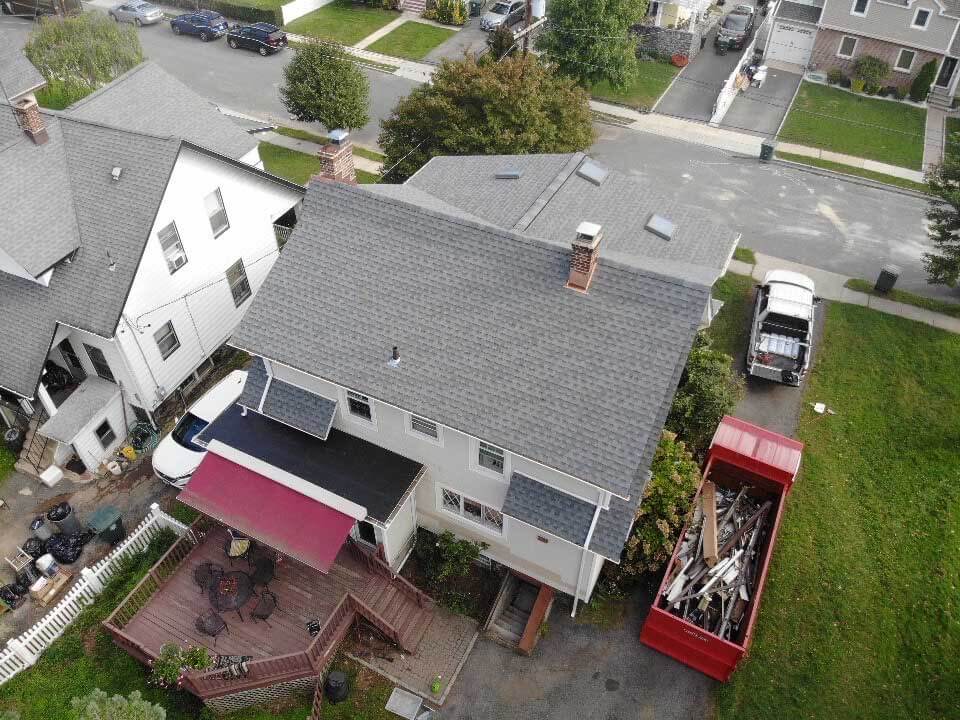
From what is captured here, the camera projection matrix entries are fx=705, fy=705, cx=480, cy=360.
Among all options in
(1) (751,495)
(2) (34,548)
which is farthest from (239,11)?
(1) (751,495)

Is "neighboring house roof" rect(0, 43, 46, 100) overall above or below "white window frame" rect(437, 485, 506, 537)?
above

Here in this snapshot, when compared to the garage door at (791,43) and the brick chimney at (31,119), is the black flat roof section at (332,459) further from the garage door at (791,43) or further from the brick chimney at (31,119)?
the garage door at (791,43)

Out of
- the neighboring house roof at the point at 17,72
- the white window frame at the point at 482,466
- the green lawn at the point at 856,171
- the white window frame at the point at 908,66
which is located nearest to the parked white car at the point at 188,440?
the white window frame at the point at 482,466

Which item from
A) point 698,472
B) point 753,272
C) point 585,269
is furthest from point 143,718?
point 753,272

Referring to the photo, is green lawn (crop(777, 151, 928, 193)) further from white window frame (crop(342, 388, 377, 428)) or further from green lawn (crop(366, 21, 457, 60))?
white window frame (crop(342, 388, 377, 428))

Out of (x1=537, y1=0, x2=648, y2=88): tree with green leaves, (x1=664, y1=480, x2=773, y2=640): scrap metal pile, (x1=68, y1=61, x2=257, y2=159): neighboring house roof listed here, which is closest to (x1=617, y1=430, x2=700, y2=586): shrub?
(x1=664, y1=480, x2=773, y2=640): scrap metal pile

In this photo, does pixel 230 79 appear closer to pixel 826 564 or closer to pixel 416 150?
pixel 416 150
